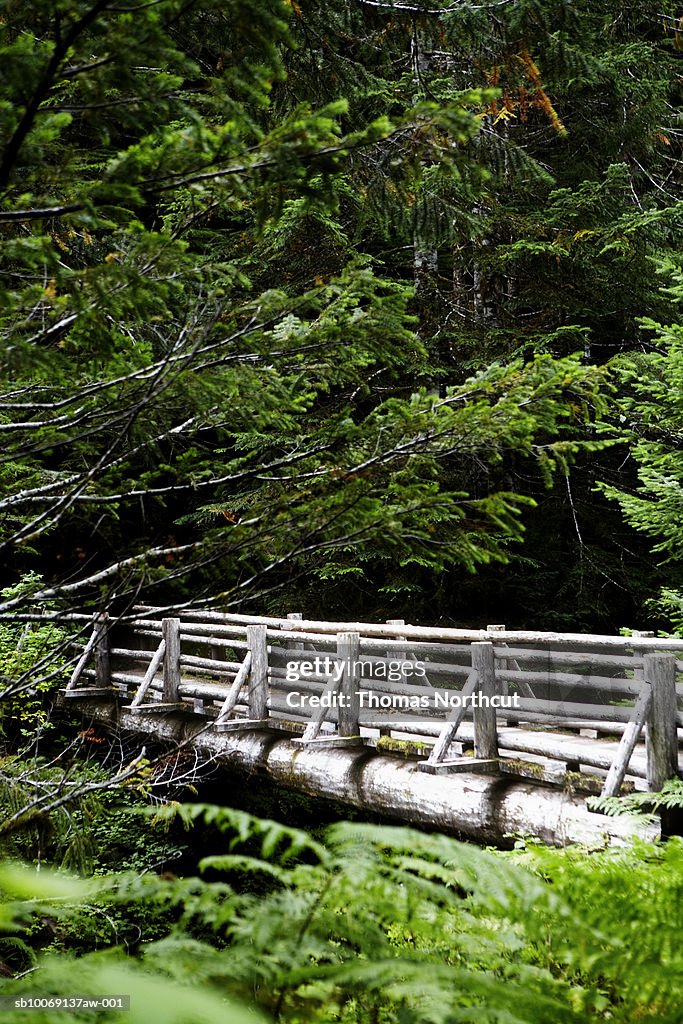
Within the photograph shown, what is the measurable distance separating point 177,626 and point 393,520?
7.49 m

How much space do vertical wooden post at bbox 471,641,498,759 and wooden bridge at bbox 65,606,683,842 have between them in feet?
0.04

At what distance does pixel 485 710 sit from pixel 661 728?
1602 mm

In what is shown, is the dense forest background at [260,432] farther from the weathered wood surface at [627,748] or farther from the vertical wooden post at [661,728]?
the weathered wood surface at [627,748]

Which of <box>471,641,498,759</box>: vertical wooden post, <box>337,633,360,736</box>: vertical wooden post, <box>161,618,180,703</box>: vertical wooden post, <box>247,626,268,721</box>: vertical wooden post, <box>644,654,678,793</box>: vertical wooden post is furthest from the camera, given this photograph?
<box>161,618,180,703</box>: vertical wooden post

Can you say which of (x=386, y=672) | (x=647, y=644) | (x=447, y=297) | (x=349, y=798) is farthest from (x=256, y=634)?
(x=447, y=297)

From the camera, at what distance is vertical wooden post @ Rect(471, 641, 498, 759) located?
22.2ft

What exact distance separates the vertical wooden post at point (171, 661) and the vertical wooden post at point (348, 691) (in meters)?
3.46

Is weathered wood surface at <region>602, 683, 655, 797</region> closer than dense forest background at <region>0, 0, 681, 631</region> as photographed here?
No

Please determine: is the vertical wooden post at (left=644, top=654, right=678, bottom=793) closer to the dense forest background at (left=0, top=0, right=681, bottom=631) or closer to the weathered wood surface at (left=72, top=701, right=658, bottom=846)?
the weathered wood surface at (left=72, top=701, right=658, bottom=846)

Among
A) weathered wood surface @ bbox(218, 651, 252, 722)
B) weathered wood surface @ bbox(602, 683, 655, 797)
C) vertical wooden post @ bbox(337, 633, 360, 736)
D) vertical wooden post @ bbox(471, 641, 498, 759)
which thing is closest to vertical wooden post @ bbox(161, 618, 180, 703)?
weathered wood surface @ bbox(218, 651, 252, 722)

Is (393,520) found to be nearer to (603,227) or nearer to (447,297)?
(603,227)

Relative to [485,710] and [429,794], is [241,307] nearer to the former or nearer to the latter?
[485,710]

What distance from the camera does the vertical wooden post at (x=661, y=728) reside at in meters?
5.52

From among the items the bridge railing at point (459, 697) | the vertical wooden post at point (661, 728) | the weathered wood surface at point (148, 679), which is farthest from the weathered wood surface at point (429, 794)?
the weathered wood surface at point (148, 679)
